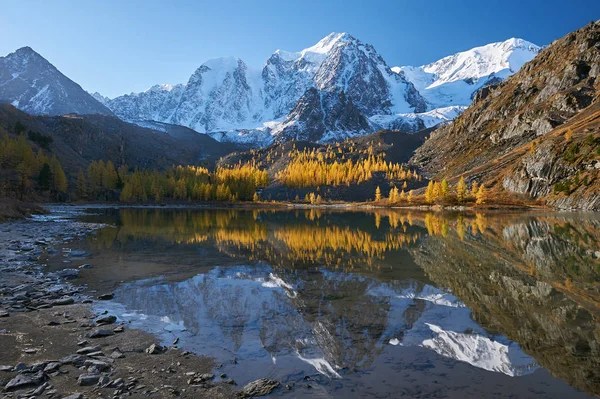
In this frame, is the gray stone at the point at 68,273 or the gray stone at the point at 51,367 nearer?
the gray stone at the point at 51,367

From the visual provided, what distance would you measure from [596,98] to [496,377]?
235 m

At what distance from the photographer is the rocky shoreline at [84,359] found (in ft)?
34.8

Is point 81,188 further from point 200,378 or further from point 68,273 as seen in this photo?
point 200,378

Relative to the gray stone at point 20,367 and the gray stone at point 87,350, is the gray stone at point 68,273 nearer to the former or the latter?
the gray stone at point 87,350

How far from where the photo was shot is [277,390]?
11039 millimetres

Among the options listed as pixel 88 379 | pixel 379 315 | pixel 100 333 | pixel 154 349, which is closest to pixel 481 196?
pixel 379 315

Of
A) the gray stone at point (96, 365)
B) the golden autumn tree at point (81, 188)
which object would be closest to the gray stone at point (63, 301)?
the gray stone at point (96, 365)

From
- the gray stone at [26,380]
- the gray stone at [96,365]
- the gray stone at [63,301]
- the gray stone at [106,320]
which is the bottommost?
the gray stone at [63,301]

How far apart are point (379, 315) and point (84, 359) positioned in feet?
41.9

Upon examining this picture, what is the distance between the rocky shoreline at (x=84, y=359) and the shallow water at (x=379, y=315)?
0.92m

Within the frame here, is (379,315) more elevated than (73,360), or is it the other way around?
(73,360)

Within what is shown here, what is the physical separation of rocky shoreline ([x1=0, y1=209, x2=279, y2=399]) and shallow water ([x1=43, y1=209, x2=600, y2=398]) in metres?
0.92

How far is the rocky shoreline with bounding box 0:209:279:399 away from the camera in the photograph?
10594mm

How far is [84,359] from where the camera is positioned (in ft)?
40.6
